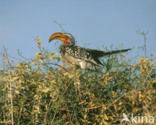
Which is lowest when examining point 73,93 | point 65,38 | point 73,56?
point 73,93

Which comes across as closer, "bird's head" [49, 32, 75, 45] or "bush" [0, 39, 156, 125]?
"bush" [0, 39, 156, 125]

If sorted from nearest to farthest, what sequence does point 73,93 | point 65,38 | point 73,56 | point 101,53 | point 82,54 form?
point 73,93 < point 101,53 < point 82,54 < point 73,56 < point 65,38

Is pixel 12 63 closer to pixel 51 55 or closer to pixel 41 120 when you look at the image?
pixel 51 55

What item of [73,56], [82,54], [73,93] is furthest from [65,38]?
[73,93]

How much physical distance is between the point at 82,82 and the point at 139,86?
0.80 metres

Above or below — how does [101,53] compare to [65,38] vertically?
below

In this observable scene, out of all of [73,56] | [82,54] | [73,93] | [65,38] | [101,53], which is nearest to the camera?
[73,93]

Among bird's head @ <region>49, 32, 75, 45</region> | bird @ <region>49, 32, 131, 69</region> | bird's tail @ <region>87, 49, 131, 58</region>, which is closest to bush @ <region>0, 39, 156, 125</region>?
bird's tail @ <region>87, 49, 131, 58</region>

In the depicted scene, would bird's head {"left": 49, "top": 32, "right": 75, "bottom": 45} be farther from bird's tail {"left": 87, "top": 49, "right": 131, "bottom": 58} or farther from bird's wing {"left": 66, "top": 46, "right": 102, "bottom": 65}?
bird's tail {"left": 87, "top": 49, "right": 131, "bottom": 58}

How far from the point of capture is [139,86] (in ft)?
13.5

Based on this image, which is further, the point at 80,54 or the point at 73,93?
the point at 80,54

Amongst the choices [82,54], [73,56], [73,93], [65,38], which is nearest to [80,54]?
[82,54]

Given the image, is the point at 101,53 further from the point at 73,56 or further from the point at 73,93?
the point at 73,93

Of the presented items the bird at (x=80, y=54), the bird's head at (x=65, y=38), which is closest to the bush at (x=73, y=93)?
the bird at (x=80, y=54)
